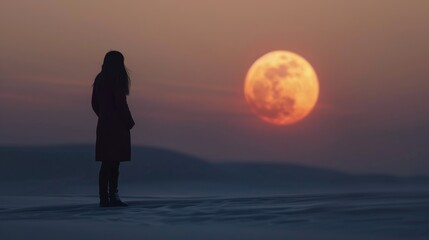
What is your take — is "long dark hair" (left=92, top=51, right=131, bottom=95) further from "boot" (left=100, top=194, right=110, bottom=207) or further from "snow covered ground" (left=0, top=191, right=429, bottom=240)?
"snow covered ground" (left=0, top=191, right=429, bottom=240)

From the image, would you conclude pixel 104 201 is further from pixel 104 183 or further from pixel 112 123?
pixel 112 123

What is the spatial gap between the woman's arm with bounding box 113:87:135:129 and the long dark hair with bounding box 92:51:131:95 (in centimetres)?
7

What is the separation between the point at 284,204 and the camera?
8.48 metres

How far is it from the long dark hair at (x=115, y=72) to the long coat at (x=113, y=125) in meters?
0.06

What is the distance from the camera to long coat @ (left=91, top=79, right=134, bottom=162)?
931cm

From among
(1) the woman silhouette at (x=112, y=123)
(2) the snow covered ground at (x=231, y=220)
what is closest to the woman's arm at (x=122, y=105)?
(1) the woman silhouette at (x=112, y=123)

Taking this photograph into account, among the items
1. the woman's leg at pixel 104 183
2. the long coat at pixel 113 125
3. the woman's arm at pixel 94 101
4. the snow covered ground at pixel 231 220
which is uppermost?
the woman's arm at pixel 94 101

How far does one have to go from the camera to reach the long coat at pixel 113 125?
931 centimetres

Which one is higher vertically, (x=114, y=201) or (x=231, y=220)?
(x=114, y=201)

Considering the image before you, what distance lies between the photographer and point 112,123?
30.8 ft

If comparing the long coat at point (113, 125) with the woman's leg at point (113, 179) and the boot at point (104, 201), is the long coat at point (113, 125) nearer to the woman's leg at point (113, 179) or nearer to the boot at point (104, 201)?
the woman's leg at point (113, 179)

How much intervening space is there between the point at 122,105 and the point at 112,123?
265 mm

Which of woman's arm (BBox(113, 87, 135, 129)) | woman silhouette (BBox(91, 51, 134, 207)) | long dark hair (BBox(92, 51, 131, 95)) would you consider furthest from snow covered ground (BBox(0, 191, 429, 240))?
long dark hair (BBox(92, 51, 131, 95))

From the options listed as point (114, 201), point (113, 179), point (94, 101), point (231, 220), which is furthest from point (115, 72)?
point (231, 220)
